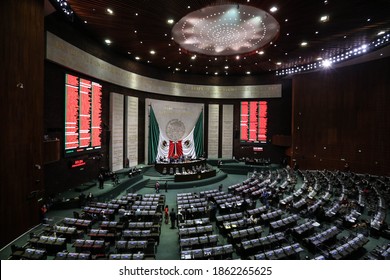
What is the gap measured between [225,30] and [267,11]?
5.24 meters

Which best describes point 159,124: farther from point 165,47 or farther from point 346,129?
point 346,129

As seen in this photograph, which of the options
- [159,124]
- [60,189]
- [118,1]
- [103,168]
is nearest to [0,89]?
[118,1]

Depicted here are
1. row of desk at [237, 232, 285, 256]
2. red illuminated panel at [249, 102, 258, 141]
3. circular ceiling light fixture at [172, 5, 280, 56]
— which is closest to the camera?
row of desk at [237, 232, 285, 256]

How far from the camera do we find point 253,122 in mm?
30484

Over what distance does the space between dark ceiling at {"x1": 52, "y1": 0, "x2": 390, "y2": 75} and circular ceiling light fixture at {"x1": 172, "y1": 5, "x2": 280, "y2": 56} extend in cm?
62

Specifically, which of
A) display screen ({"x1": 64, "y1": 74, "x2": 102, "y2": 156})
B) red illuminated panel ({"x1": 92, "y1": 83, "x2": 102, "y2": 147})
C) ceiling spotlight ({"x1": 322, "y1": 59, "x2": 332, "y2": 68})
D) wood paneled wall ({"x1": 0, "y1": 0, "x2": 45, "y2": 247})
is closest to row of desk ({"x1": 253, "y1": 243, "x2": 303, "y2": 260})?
wood paneled wall ({"x1": 0, "y1": 0, "x2": 45, "y2": 247})

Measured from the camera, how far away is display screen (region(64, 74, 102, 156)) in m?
15.6

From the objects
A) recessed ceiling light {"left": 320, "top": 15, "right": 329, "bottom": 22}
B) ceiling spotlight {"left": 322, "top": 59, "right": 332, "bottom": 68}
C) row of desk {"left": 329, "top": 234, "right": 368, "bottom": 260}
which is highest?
ceiling spotlight {"left": 322, "top": 59, "right": 332, "bottom": 68}

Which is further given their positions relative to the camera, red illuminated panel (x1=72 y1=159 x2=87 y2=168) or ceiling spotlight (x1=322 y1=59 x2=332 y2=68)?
ceiling spotlight (x1=322 y1=59 x2=332 y2=68)

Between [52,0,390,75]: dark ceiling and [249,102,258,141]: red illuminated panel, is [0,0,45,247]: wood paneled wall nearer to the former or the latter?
[52,0,390,75]: dark ceiling

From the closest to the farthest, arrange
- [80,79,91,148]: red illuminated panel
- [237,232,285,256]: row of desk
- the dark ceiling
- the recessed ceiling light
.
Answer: [237,232,285,256]: row of desk, the dark ceiling, the recessed ceiling light, [80,79,91,148]: red illuminated panel

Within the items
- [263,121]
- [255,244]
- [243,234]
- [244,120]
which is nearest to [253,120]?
[244,120]

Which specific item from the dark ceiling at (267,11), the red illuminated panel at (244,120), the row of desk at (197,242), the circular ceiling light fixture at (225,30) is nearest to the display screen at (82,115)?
the dark ceiling at (267,11)

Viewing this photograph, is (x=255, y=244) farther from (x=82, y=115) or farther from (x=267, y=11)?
(x=82, y=115)
